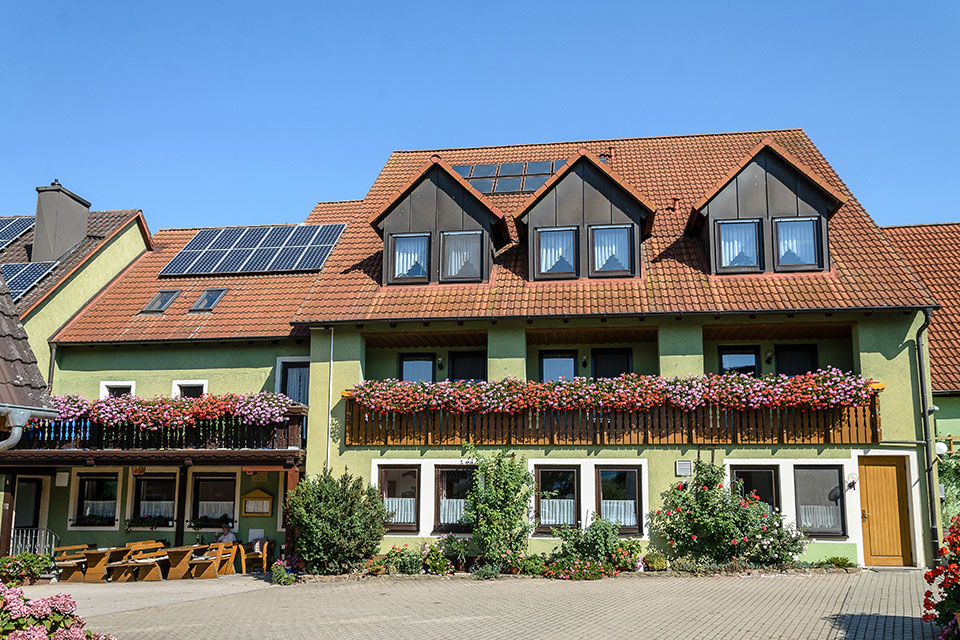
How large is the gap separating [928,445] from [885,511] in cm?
169

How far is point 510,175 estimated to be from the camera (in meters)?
25.9

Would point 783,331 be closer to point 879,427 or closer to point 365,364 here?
point 879,427

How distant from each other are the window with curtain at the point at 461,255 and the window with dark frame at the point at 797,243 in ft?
23.0

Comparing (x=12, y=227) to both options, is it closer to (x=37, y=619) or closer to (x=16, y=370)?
(x=37, y=619)

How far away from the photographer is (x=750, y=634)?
1212 centimetres

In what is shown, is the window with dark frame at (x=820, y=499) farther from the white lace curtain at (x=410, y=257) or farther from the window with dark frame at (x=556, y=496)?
the white lace curtain at (x=410, y=257)

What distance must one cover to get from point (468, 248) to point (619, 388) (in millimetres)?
5202

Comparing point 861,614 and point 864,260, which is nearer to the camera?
point 861,614

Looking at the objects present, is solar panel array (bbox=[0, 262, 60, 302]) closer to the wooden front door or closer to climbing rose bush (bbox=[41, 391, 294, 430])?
climbing rose bush (bbox=[41, 391, 294, 430])

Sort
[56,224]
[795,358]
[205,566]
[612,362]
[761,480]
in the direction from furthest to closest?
[56,224] < [612,362] < [795,358] < [205,566] < [761,480]

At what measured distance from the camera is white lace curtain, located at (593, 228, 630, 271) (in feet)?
70.6

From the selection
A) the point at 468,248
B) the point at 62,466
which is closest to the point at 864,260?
the point at 468,248

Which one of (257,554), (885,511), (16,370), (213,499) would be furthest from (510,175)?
(16,370)

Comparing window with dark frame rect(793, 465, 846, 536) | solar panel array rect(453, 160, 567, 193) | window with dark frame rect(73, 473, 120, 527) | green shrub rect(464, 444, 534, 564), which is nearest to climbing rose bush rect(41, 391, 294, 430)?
window with dark frame rect(73, 473, 120, 527)
